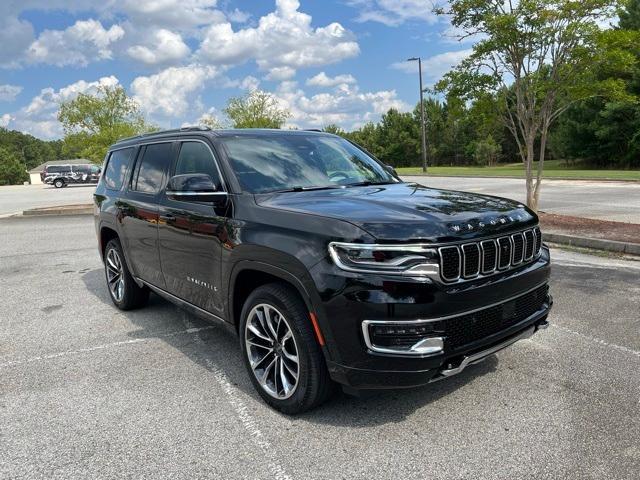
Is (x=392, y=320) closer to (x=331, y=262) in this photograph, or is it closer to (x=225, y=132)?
(x=331, y=262)

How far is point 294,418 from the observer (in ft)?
10.8

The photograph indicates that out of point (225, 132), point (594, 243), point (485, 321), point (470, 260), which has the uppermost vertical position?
point (225, 132)

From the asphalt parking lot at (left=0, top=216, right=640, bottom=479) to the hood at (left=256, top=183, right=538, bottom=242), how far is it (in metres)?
1.18

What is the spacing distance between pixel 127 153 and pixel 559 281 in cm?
535

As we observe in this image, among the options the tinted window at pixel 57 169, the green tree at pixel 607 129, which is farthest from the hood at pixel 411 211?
the tinted window at pixel 57 169

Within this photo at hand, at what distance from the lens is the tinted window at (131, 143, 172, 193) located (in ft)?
15.3

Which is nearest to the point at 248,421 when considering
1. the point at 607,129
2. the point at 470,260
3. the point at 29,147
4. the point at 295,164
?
the point at 470,260

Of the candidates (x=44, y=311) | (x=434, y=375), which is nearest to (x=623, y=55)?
(x=434, y=375)

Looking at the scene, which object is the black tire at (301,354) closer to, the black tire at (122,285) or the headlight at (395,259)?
the headlight at (395,259)

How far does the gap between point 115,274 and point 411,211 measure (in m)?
4.13

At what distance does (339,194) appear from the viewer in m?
3.68

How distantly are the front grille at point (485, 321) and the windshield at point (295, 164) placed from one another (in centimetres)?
156

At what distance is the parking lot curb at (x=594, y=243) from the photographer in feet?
26.6

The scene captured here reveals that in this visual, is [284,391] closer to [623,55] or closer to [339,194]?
[339,194]
